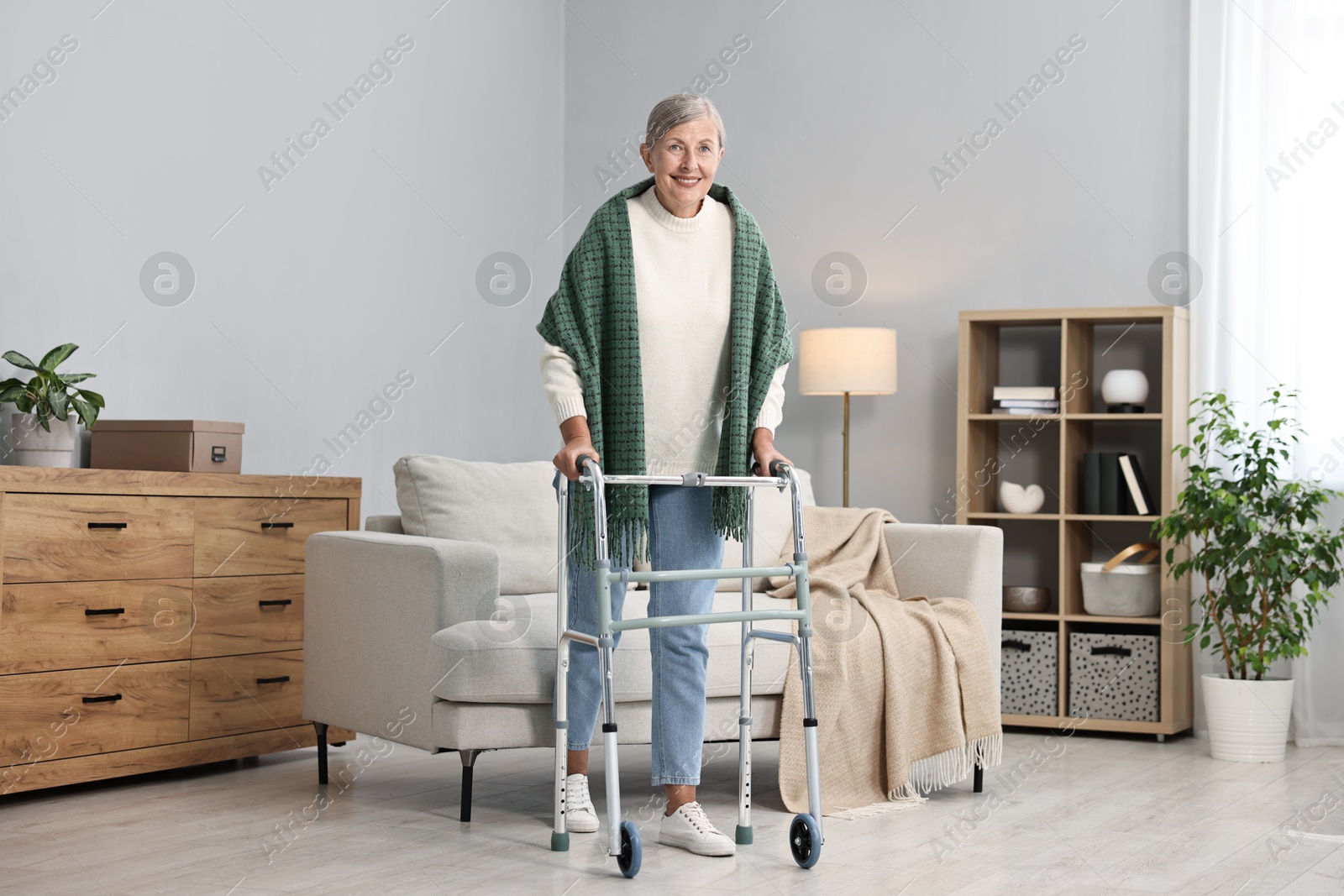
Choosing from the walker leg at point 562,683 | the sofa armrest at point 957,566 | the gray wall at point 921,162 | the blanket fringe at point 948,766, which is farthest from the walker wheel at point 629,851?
the gray wall at point 921,162

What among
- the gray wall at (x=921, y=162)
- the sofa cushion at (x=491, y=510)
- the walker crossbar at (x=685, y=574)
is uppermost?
the gray wall at (x=921, y=162)

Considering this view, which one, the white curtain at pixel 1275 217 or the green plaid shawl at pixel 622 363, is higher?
the white curtain at pixel 1275 217

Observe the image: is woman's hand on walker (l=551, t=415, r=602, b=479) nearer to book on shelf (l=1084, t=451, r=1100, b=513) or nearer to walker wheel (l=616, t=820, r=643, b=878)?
walker wheel (l=616, t=820, r=643, b=878)

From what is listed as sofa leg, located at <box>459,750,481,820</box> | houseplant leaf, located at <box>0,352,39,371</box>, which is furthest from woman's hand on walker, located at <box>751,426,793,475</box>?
houseplant leaf, located at <box>0,352,39,371</box>

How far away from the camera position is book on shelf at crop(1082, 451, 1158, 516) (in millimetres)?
4207

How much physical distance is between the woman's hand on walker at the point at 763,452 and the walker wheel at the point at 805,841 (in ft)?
2.00

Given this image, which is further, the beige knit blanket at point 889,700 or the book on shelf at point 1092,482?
the book on shelf at point 1092,482

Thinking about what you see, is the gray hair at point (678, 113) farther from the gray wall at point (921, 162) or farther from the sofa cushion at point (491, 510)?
the gray wall at point (921, 162)

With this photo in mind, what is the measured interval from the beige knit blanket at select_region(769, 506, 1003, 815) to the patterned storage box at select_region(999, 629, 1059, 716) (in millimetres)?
1050

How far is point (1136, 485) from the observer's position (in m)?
4.19

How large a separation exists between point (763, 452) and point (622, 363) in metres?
0.30

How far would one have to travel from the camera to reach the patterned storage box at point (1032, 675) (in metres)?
4.17

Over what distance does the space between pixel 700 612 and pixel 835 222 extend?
2.76 meters

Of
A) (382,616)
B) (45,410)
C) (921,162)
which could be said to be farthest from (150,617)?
(921,162)
